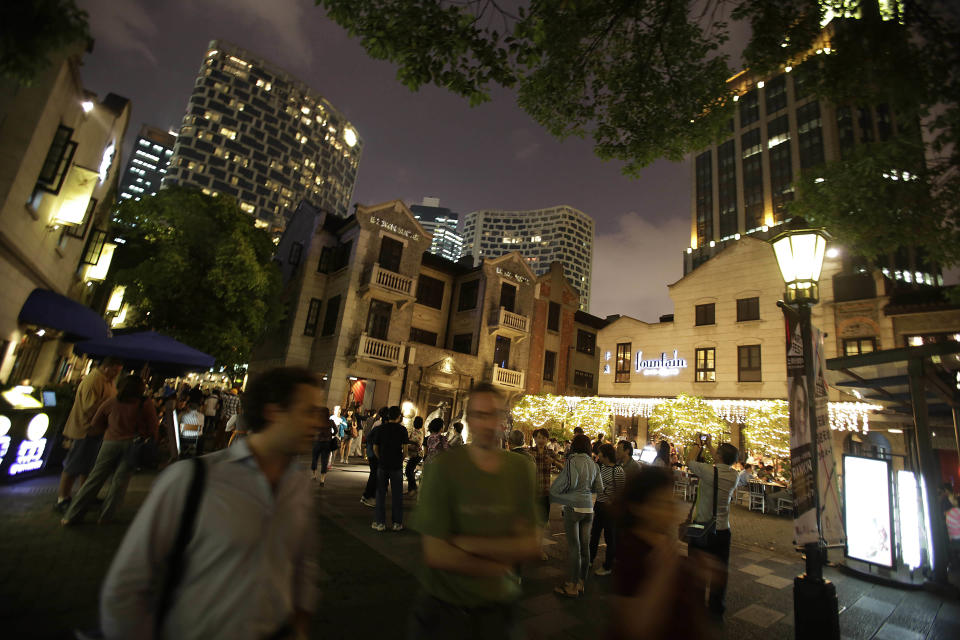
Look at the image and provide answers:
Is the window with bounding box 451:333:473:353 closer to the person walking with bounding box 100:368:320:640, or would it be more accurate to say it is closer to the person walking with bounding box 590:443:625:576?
the person walking with bounding box 590:443:625:576

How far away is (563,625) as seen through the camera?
179 inches

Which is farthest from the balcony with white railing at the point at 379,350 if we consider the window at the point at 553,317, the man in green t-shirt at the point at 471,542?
the man in green t-shirt at the point at 471,542

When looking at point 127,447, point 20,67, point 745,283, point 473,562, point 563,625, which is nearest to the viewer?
point 473,562

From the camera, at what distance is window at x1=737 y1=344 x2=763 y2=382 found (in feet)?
69.2

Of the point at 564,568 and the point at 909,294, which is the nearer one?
the point at 564,568

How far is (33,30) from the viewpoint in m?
3.05

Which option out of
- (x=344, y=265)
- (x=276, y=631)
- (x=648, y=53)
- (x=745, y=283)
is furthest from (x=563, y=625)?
(x=745, y=283)

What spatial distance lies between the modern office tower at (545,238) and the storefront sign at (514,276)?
10034 cm

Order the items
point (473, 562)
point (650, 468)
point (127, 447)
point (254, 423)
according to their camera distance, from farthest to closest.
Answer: point (127, 447)
point (650, 468)
point (473, 562)
point (254, 423)

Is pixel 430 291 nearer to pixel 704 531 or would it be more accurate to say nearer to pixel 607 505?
pixel 607 505

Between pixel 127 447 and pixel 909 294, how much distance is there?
2609 cm

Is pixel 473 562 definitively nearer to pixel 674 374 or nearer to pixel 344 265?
pixel 344 265

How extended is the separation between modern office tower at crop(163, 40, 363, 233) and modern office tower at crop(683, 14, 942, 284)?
7712 centimetres

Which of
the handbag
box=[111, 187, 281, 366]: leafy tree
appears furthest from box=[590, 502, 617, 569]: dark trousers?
box=[111, 187, 281, 366]: leafy tree
